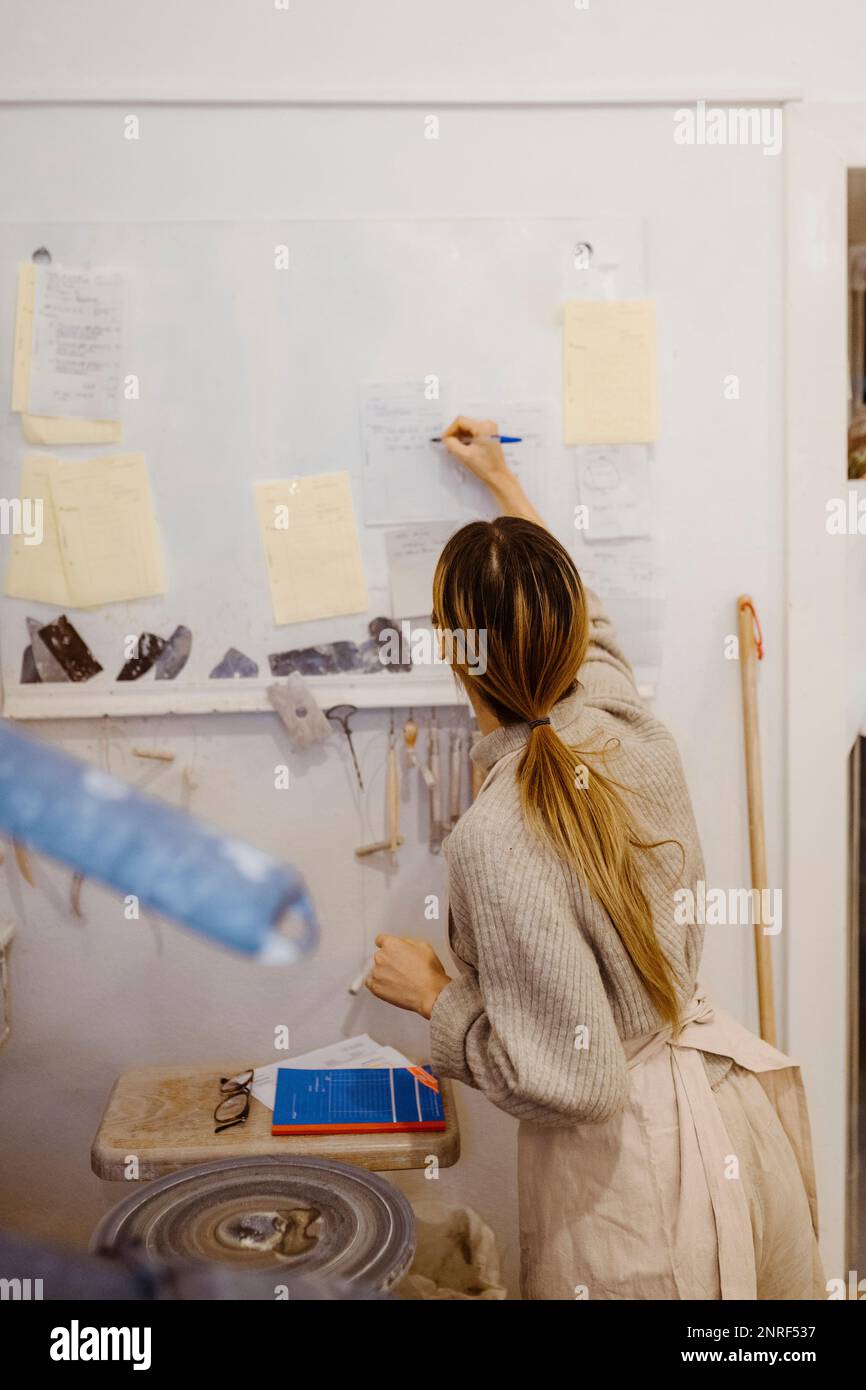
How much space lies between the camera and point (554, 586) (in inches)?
44.2

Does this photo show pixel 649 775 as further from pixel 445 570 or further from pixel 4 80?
pixel 4 80

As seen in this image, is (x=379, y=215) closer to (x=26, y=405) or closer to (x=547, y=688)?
(x=26, y=405)

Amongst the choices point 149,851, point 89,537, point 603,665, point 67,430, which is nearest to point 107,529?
point 89,537

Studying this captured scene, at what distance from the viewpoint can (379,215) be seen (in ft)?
5.12

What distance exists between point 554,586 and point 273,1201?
64 centimetres

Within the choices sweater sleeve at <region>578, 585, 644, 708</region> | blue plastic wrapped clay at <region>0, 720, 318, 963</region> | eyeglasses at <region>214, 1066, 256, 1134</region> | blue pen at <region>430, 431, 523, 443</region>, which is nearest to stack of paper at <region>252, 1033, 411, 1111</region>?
eyeglasses at <region>214, 1066, 256, 1134</region>

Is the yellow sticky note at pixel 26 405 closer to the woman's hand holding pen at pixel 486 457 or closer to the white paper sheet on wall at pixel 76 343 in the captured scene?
the white paper sheet on wall at pixel 76 343

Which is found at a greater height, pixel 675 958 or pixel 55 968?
pixel 675 958

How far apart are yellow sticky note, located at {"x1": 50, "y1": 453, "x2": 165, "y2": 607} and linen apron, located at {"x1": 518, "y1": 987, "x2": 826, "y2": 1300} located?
34.8 inches

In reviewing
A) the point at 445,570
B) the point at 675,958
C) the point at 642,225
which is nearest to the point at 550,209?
the point at 642,225

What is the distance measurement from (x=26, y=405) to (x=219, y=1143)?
978 millimetres

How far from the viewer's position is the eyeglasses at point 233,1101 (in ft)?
4.65

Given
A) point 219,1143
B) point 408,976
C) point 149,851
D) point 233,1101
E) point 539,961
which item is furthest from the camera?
point 233,1101

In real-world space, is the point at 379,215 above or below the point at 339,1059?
above
